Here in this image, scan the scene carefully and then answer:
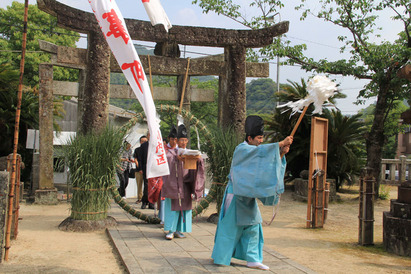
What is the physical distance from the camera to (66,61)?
9.62 m

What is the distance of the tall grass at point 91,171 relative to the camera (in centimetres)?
765

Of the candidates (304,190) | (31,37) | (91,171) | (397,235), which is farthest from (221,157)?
(31,37)

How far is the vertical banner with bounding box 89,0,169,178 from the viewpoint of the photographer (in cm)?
600

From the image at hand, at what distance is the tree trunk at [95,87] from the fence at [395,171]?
41.7 feet

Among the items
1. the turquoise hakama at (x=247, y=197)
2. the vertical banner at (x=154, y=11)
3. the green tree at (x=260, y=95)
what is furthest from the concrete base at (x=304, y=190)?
the green tree at (x=260, y=95)

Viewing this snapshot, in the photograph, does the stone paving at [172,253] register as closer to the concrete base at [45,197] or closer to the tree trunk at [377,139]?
the concrete base at [45,197]

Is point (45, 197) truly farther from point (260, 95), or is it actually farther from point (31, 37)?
point (260, 95)

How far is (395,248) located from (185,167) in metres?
3.37

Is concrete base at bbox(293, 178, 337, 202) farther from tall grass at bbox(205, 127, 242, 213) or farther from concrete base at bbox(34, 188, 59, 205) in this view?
concrete base at bbox(34, 188, 59, 205)

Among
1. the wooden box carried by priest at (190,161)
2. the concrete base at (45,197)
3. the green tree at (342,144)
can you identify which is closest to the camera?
the wooden box carried by priest at (190,161)

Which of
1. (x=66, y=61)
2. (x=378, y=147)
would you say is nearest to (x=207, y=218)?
(x=66, y=61)

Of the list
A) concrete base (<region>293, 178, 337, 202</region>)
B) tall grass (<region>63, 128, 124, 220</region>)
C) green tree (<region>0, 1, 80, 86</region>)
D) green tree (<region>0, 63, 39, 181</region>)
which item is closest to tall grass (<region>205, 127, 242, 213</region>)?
tall grass (<region>63, 128, 124, 220</region>)

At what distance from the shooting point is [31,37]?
27125 mm

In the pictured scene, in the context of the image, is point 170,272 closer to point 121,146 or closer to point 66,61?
point 121,146
